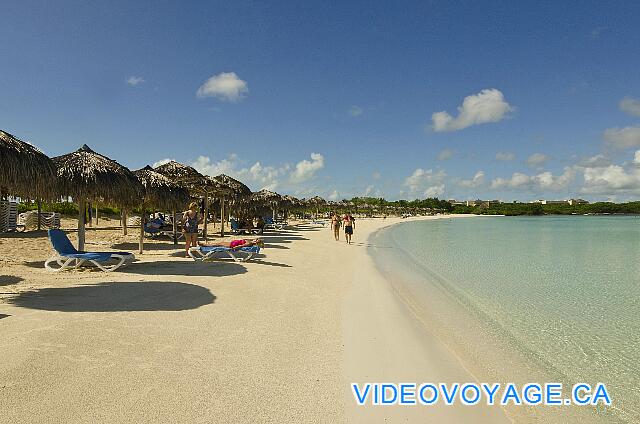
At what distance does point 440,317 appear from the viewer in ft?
17.7

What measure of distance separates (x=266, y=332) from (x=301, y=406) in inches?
60.4

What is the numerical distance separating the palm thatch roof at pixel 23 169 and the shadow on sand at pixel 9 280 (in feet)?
4.75

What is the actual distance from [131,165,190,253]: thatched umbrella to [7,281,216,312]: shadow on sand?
5.92 metres

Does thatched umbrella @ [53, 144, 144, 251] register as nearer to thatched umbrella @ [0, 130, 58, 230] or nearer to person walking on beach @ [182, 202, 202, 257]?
thatched umbrella @ [0, 130, 58, 230]

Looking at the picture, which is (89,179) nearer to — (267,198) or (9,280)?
(9,280)

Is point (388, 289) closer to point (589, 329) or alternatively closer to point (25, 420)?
point (589, 329)

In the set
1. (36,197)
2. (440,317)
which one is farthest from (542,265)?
(36,197)

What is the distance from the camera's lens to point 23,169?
19.2ft

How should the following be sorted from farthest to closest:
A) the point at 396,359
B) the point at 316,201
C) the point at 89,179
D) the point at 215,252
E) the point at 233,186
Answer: the point at 316,201 < the point at 233,186 < the point at 215,252 < the point at 89,179 < the point at 396,359

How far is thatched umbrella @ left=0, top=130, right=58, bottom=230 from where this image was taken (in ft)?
18.3

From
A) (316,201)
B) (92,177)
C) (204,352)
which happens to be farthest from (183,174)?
(316,201)

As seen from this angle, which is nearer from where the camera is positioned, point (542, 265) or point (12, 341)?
point (12, 341)

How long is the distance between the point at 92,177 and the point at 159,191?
3588 millimetres

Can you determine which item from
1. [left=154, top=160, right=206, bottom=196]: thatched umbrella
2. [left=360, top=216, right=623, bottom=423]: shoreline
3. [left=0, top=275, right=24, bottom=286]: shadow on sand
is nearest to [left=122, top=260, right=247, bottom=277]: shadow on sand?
[left=0, top=275, right=24, bottom=286]: shadow on sand
